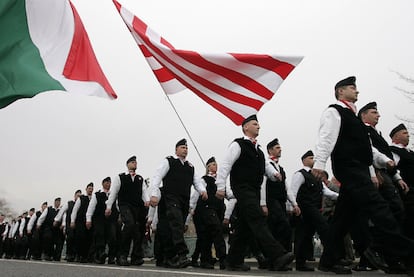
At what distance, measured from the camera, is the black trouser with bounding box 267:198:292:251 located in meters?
7.27

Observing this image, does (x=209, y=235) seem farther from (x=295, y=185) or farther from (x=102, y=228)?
(x=102, y=228)

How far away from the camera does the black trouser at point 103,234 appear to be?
1062cm

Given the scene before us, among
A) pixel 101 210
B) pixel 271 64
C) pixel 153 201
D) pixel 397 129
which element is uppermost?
pixel 271 64

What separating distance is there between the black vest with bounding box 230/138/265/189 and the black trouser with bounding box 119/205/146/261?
296 cm

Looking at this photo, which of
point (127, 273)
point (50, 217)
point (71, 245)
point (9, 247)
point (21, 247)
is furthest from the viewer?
point (9, 247)

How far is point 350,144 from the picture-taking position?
16.8 feet

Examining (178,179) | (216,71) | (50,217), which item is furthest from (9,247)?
(216,71)

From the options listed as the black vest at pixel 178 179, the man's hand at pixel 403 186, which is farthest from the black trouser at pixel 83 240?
the man's hand at pixel 403 186

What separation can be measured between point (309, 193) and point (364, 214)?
2.59 meters

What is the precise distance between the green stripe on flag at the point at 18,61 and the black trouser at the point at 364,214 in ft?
9.66

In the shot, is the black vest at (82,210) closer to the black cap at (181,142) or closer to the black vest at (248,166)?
the black cap at (181,142)

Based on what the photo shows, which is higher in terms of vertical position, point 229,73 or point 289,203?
point 229,73

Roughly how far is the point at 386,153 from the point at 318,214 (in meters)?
1.46

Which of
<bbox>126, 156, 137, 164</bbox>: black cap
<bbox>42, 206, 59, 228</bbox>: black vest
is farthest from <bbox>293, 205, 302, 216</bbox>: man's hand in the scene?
<bbox>42, 206, 59, 228</bbox>: black vest
